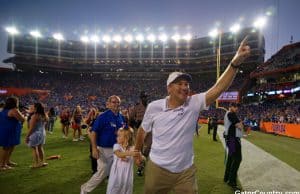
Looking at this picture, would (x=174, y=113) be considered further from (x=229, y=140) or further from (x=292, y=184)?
(x=292, y=184)

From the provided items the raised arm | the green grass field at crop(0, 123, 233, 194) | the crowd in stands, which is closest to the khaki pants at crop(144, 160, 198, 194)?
the raised arm

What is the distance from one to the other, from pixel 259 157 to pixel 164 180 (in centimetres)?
1006

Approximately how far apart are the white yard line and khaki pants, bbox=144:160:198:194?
4328 mm

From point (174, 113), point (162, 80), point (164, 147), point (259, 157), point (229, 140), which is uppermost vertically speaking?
point (162, 80)

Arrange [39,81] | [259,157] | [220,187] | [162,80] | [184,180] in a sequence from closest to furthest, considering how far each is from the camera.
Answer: [184,180] < [220,187] < [259,157] < [39,81] < [162,80]

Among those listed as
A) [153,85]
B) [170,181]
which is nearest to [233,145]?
[170,181]

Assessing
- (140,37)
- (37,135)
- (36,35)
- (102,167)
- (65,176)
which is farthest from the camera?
(36,35)

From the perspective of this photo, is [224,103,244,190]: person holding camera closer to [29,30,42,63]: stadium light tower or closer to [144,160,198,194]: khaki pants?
[144,160,198,194]: khaki pants

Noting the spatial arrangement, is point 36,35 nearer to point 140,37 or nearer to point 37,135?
point 140,37

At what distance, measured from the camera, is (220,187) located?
748 centimetres

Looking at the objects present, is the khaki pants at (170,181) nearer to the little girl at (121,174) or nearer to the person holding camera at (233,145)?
the little girl at (121,174)

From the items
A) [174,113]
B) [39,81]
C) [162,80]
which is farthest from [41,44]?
[174,113]

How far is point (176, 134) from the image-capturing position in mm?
3553

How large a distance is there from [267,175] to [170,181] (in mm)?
6449
